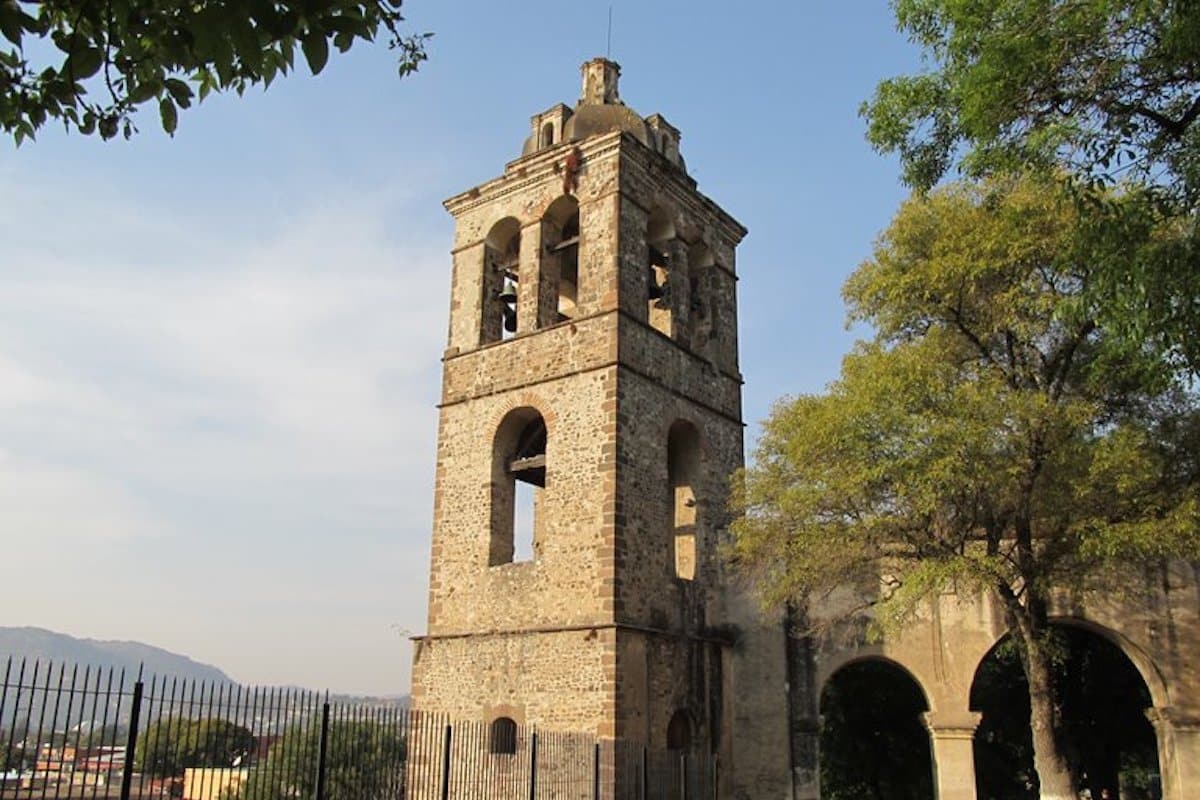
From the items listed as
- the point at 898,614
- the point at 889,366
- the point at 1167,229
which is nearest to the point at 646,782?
the point at 898,614

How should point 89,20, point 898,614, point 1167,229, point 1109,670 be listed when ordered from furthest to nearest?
1. point 1109,670
2. point 898,614
3. point 1167,229
4. point 89,20

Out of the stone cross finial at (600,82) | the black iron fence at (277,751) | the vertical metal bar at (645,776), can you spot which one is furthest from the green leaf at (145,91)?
the stone cross finial at (600,82)

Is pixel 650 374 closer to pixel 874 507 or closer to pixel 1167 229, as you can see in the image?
pixel 874 507

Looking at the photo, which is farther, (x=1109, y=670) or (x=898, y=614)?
(x=1109, y=670)

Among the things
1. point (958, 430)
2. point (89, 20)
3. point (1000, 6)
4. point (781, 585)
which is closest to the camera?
point (89, 20)

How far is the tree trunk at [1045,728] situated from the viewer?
1161 cm

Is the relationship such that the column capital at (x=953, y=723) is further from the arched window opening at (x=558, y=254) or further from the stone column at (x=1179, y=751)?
the arched window opening at (x=558, y=254)

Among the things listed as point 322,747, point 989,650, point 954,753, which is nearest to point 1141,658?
point 989,650

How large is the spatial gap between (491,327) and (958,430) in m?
10.3

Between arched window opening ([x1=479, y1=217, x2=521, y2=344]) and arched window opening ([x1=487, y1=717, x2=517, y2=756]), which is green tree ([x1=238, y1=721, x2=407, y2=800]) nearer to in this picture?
arched window opening ([x1=487, y1=717, x2=517, y2=756])

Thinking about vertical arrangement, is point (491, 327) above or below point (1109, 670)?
above

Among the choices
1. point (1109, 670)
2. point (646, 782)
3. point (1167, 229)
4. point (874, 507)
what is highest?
point (1167, 229)

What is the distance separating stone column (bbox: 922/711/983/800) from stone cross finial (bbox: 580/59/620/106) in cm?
1312

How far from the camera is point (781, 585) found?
13.6 meters
